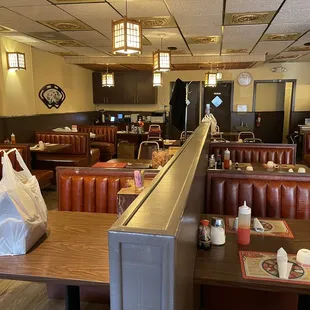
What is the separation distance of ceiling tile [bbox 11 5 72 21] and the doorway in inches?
259

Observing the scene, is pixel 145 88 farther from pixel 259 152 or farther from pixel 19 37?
pixel 259 152

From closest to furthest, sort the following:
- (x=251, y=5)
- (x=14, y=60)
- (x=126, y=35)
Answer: (x=126, y=35) → (x=251, y=5) → (x=14, y=60)

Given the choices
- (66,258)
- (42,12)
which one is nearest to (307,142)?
(42,12)

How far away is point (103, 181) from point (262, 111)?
26.4 ft

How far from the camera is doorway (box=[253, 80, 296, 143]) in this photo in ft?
31.4

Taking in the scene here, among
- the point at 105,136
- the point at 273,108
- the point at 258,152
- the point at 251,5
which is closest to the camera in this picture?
the point at 251,5

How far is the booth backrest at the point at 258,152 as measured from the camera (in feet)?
14.6

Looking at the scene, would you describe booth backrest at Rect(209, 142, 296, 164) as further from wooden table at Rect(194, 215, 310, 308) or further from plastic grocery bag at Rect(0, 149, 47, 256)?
plastic grocery bag at Rect(0, 149, 47, 256)

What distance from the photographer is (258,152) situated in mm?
4562

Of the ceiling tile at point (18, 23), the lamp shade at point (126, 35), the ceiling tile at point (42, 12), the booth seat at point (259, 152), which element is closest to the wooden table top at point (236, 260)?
the lamp shade at point (126, 35)

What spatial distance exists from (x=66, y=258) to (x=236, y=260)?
0.85 metres

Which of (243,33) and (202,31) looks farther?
(243,33)

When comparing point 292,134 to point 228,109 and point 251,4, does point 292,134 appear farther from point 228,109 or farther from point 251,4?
point 251,4

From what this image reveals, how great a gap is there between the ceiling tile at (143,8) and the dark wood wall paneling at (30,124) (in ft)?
9.64
